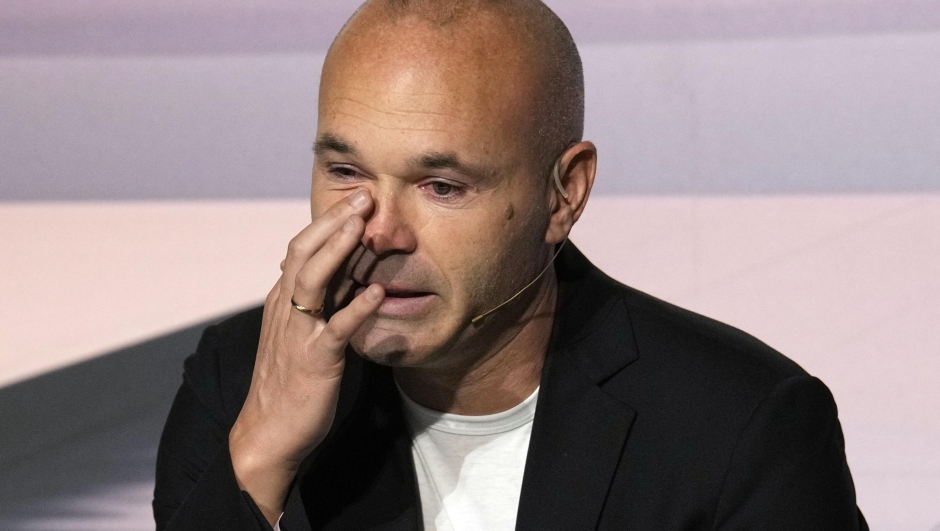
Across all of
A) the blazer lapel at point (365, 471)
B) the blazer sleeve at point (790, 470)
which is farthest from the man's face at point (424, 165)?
the blazer sleeve at point (790, 470)

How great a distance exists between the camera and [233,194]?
24.8ft

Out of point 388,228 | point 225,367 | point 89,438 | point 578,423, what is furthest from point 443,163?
point 89,438

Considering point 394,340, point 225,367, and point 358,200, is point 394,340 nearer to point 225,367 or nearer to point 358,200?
point 358,200

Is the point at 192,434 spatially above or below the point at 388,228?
below

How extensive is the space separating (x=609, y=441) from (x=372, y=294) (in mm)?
491

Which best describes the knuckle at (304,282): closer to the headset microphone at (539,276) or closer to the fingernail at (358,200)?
the fingernail at (358,200)

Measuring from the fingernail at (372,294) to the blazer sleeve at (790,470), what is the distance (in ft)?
1.99

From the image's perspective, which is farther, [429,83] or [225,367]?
[225,367]

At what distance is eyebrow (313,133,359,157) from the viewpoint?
2016 millimetres

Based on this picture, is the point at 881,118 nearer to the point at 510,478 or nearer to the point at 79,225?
the point at 79,225

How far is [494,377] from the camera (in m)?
2.25

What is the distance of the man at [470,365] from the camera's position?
6.59ft

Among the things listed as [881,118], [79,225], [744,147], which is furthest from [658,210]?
[79,225]

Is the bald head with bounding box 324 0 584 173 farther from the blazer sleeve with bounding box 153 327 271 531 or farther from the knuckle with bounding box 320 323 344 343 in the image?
the blazer sleeve with bounding box 153 327 271 531
